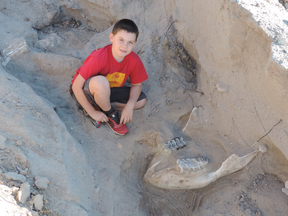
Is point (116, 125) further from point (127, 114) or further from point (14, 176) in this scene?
point (14, 176)

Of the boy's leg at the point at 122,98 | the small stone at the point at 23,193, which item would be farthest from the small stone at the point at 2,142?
the boy's leg at the point at 122,98

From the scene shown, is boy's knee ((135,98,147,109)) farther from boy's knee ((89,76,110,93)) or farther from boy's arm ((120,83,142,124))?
boy's knee ((89,76,110,93))

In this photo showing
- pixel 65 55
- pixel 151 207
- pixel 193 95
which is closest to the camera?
pixel 151 207

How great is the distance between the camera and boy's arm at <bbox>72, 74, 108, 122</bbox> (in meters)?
2.31

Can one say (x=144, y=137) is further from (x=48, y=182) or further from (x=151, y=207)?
(x=48, y=182)

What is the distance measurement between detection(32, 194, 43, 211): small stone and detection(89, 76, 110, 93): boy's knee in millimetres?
1043

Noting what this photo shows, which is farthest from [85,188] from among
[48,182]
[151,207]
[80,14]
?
[80,14]

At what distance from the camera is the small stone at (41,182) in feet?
5.53

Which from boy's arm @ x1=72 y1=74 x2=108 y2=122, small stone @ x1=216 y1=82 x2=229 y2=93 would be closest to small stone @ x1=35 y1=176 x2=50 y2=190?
boy's arm @ x1=72 y1=74 x2=108 y2=122

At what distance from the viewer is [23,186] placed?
157cm

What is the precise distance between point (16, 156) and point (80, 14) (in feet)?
8.06

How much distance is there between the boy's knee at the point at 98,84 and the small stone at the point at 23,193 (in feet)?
3.31

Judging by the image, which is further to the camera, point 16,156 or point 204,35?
point 204,35

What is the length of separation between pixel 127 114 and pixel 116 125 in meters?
0.16
